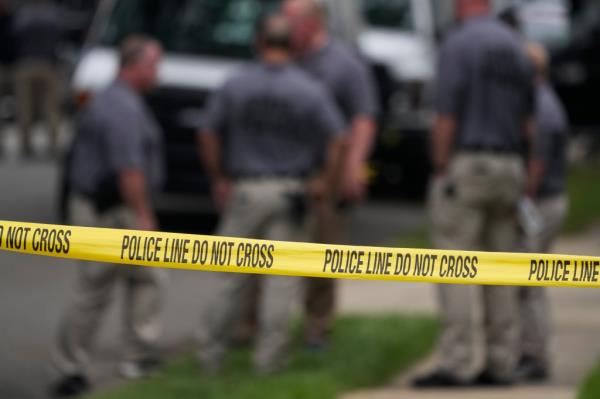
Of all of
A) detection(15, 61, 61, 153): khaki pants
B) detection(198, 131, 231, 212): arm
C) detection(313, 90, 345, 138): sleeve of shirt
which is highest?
detection(15, 61, 61, 153): khaki pants

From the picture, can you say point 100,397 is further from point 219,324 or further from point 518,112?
point 518,112

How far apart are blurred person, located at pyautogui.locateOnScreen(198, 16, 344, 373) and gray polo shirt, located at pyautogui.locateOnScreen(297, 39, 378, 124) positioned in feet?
2.73

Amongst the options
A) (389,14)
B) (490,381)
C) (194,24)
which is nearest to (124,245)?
(490,381)

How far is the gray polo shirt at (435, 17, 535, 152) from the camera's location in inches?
337

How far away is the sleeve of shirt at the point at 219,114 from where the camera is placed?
8.91m

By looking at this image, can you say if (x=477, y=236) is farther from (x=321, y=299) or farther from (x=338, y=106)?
(x=338, y=106)

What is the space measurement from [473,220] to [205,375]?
1.54 m

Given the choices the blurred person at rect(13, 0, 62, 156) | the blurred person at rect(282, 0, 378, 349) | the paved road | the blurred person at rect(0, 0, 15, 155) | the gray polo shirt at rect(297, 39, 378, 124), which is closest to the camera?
the paved road

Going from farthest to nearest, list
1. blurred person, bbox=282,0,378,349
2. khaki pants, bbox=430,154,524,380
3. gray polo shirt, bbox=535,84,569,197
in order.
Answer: blurred person, bbox=282,0,378,349
gray polo shirt, bbox=535,84,569,197
khaki pants, bbox=430,154,524,380

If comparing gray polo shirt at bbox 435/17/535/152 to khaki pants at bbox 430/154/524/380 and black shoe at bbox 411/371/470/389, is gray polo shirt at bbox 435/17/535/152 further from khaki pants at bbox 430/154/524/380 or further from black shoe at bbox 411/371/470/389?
black shoe at bbox 411/371/470/389

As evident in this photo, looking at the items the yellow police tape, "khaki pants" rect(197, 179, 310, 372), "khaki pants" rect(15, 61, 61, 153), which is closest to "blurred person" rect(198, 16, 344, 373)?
"khaki pants" rect(197, 179, 310, 372)

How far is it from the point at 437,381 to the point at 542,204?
1.17 metres

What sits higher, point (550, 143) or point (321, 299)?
point (550, 143)

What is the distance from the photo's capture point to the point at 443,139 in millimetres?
8625
